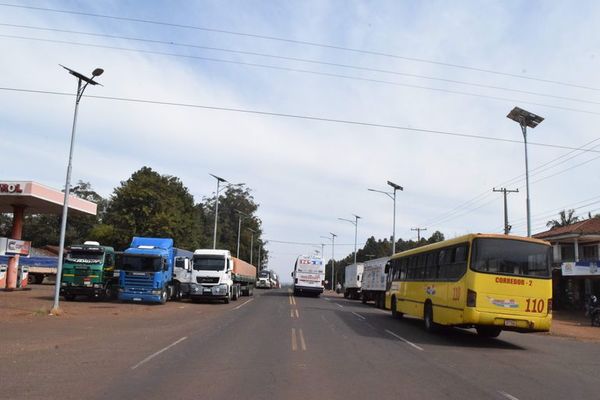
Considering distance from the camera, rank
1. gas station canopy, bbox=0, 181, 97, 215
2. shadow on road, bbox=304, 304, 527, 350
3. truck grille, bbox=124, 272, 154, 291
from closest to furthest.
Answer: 1. shadow on road, bbox=304, 304, 527, 350
2. truck grille, bbox=124, 272, 154, 291
3. gas station canopy, bbox=0, 181, 97, 215

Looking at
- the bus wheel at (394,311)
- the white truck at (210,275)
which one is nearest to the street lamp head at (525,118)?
the bus wheel at (394,311)

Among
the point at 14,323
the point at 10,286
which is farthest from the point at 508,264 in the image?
the point at 10,286

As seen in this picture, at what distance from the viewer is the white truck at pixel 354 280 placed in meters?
48.0

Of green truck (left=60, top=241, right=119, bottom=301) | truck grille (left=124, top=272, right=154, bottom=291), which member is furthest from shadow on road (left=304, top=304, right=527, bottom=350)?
green truck (left=60, top=241, right=119, bottom=301)

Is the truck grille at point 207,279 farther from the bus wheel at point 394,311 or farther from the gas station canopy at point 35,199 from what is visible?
the bus wheel at point 394,311

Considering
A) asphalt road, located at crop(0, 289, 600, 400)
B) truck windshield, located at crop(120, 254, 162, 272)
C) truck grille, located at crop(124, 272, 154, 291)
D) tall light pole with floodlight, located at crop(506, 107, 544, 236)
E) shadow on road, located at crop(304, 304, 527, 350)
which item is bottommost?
asphalt road, located at crop(0, 289, 600, 400)

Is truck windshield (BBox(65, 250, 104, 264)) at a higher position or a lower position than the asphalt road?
higher

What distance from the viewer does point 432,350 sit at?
1352 cm

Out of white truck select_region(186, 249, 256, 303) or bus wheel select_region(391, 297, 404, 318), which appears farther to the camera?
white truck select_region(186, 249, 256, 303)

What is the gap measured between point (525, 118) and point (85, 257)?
82.5 ft

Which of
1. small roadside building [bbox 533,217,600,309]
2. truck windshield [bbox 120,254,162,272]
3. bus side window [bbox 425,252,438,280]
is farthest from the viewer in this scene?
small roadside building [bbox 533,217,600,309]

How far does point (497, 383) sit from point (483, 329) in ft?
28.9

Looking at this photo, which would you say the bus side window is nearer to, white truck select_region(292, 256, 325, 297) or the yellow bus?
the yellow bus

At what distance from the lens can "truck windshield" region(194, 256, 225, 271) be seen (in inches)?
1258
